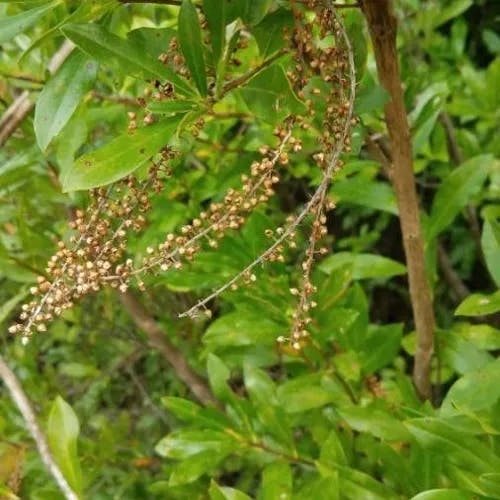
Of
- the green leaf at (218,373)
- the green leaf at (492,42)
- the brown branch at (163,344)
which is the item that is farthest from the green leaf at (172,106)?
the green leaf at (492,42)

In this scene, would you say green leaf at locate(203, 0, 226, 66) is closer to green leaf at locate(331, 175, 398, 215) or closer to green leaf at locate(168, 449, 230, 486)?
green leaf at locate(331, 175, 398, 215)

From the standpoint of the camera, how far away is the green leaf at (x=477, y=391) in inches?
37.0

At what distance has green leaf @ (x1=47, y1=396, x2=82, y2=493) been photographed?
103 cm

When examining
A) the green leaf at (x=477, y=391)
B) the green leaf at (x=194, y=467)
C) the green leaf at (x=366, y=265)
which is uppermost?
the green leaf at (x=366, y=265)

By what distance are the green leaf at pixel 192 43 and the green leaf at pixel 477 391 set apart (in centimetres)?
50

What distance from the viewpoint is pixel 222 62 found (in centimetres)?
75

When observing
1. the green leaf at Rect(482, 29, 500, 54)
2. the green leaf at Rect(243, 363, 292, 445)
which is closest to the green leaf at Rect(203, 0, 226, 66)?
the green leaf at Rect(243, 363, 292, 445)

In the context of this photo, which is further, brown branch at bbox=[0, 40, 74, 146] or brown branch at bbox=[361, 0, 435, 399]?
brown branch at bbox=[0, 40, 74, 146]

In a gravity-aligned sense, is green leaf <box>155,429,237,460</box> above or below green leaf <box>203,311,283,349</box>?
below

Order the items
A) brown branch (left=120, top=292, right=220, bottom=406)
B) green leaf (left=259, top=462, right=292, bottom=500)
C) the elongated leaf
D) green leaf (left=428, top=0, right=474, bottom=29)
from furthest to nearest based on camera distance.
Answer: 1. green leaf (left=428, top=0, right=474, bottom=29)
2. brown branch (left=120, top=292, right=220, bottom=406)
3. green leaf (left=259, top=462, right=292, bottom=500)
4. the elongated leaf

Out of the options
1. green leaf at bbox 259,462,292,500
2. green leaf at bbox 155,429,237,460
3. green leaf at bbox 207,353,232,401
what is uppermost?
green leaf at bbox 207,353,232,401

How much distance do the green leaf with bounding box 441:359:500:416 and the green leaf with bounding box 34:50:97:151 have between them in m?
0.57

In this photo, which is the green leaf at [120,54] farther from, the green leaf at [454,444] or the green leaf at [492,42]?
the green leaf at [492,42]

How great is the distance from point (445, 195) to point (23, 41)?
79 centimetres
